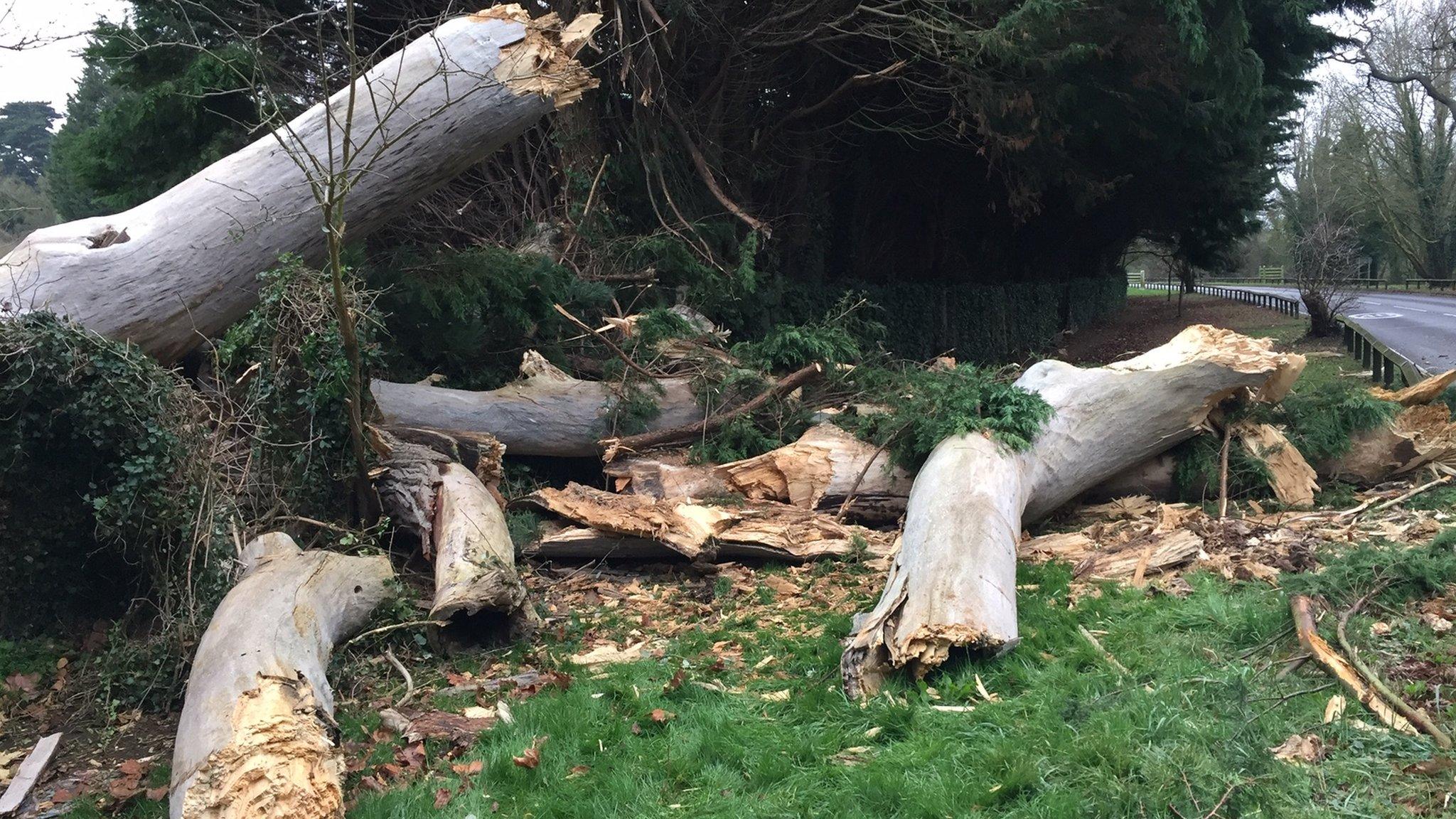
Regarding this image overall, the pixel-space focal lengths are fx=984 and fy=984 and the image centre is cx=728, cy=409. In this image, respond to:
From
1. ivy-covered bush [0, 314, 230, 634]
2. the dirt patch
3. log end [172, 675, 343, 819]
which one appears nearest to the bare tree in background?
the dirt patch

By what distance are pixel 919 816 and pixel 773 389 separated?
579cm

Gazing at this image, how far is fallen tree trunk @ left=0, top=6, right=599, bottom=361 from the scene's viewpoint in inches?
243

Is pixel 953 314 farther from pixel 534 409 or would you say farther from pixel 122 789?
pixel 122 789

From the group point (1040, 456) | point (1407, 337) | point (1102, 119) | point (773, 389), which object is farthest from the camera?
point (1407, 337)

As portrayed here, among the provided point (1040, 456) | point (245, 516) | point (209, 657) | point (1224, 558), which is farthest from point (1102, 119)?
point (209, 657)

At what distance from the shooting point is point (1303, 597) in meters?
4.35

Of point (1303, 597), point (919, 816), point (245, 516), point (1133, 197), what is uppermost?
point (1133, 197)

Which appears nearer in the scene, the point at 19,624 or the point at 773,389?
the point at 19,624

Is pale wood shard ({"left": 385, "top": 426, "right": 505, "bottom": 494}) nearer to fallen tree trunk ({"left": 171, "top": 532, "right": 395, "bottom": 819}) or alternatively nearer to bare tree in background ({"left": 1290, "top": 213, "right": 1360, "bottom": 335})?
fallen tree trunk ({"left": 171, "top": 532, "right": 395, "bottom": 819})

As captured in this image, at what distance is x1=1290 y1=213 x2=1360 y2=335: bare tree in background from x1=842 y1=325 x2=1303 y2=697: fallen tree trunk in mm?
15436

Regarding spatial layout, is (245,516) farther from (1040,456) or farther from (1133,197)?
(1133,197)

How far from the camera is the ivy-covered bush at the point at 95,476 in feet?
16.4

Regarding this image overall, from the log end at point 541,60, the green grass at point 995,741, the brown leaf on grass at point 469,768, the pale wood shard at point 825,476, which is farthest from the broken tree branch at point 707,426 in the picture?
the brown leaf on grass at point 469,768

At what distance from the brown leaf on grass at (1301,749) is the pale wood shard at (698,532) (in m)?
3.61
